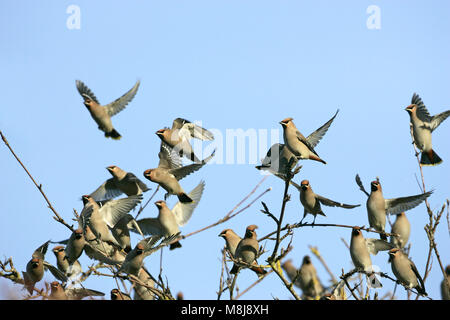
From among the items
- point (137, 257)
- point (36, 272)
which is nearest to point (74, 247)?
point (36, 272)

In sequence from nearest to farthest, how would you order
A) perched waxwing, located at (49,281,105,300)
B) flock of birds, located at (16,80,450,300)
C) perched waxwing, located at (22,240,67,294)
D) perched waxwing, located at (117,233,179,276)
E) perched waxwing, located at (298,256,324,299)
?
perched waxwing, located at (49,281,105,300), perched waxwing, located at (117,233,179,276), flock of birds, located at (16,80,450,300), perched waxwing, located at (22,240,67,294), perched waxwing, located at (298,256,324,299)

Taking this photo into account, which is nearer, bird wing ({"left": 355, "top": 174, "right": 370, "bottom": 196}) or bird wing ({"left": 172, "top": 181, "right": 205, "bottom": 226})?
bird wing ({"left": 355, "top": 174, "right": 370, "bottom": 196})

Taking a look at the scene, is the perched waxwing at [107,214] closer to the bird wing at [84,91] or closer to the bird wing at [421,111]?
the bird wing at [84,91]

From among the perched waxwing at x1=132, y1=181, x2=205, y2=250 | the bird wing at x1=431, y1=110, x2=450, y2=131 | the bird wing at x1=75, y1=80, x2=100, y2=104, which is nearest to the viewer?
the perched waxwing at x1=132, y1=181, x2=205, y2=250

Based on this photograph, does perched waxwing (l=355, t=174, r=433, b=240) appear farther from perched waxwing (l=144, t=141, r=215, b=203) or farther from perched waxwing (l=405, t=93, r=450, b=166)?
perched waxwing (l=405, t=93, r=450, b=166)

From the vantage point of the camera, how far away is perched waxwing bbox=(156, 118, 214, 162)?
247 inches

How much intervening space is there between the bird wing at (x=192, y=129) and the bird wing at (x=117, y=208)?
0.95 metres

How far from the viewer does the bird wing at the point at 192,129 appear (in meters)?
6.61

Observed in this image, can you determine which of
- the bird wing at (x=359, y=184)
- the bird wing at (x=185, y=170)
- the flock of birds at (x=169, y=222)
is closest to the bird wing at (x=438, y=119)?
the flock of birds at (x=169, y=222)

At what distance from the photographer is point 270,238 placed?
4820mm

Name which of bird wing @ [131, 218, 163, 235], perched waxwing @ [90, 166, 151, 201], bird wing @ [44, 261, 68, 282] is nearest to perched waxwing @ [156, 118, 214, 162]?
perched waxwing @ [90, 166, 151, 201]

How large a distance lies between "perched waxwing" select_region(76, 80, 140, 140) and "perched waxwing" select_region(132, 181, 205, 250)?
1.67m

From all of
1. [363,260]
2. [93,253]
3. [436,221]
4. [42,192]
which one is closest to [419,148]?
[363,260]
